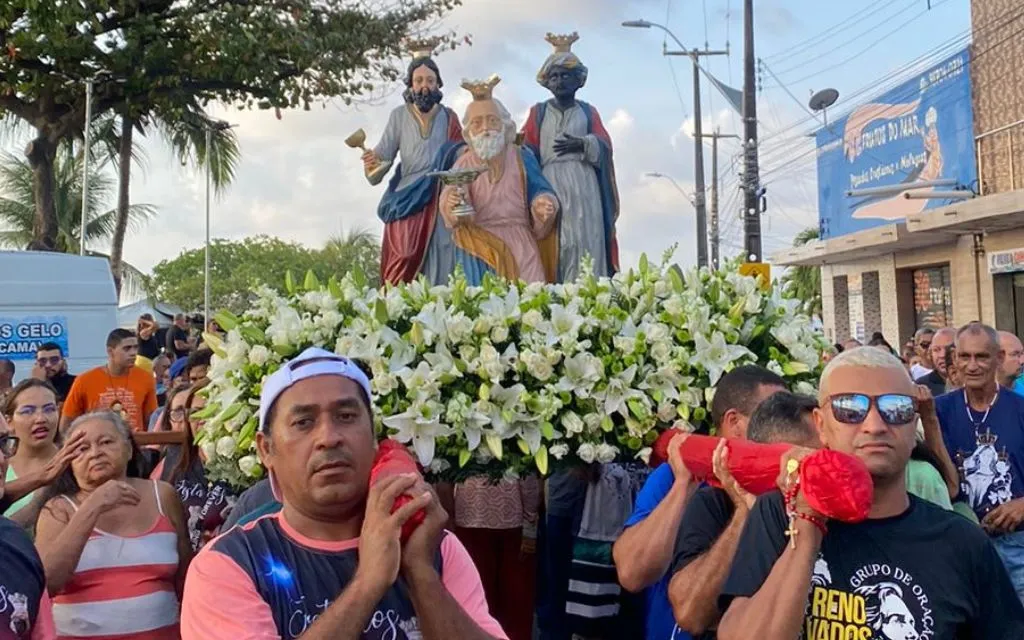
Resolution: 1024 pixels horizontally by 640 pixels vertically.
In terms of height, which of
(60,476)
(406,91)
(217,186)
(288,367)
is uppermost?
(217,186)

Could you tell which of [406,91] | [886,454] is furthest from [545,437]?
[406,91]

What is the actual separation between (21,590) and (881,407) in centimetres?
200

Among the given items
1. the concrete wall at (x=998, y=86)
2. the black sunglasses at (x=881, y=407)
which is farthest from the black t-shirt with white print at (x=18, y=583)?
the concrete wall at (x=998, y=86)

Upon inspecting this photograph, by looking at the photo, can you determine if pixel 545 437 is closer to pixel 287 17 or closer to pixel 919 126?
pixel 287 17

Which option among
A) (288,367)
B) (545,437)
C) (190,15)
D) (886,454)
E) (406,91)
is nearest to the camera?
(288,367)

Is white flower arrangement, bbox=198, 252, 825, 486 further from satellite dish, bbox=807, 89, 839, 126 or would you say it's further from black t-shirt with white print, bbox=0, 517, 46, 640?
satellite dish, bbox=807, 89, 839, 126

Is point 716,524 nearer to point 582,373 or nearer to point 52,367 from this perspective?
point 582,373

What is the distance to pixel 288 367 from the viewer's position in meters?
2.30

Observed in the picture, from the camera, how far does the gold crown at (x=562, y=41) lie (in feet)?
19.9

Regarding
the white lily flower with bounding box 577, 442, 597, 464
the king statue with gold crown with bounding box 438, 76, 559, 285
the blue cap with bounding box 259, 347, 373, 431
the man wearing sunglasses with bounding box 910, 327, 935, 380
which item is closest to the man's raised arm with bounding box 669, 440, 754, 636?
the white lily flower with bounding box 577, 442, 597, 464

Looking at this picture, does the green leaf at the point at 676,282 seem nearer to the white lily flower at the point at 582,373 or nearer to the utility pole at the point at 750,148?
the white lily flower at the point at 582,373

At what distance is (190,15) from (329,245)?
4238 centimetres

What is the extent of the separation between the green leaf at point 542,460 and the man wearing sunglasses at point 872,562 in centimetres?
103

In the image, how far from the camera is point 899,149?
2423cm
